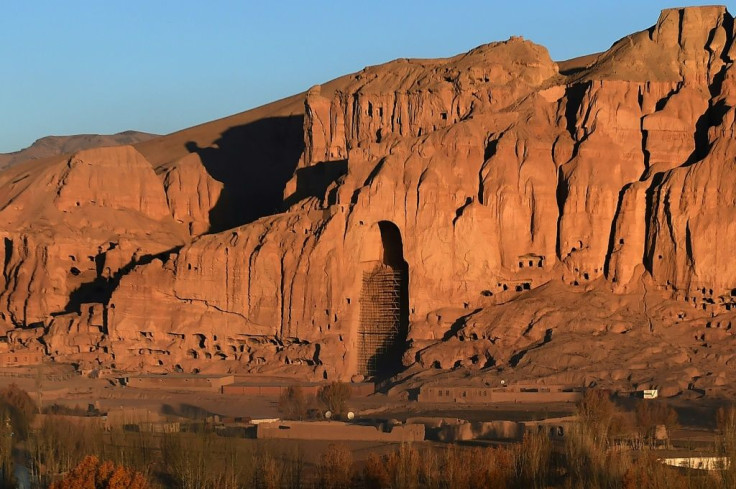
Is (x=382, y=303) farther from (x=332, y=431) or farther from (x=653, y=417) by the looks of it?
(x=653, y=417)

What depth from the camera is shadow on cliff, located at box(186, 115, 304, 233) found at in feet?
336

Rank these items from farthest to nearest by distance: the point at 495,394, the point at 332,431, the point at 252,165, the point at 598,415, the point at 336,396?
the point at 252,165, the point at 336,396, the point at 495,394, the point at 332,431, the point at 598,415

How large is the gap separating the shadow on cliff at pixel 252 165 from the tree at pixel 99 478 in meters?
42.2

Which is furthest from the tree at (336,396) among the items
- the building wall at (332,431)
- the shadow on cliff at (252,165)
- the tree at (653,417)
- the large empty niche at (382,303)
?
the shadow on cliff at (252,165)

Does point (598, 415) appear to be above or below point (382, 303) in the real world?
below

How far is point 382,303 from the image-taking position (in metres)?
84.8

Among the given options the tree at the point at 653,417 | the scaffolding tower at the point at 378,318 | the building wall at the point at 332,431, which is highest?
the scaffolding tower at the point at 378,318

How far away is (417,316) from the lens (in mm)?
82500

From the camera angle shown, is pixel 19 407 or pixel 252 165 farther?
pixel 252 165

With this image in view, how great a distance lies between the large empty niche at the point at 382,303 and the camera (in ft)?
276

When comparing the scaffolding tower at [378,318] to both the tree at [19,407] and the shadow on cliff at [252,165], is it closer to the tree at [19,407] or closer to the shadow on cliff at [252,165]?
the shadow on cliff at [252,165]

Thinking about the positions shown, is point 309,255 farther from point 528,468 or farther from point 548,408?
point 528,468

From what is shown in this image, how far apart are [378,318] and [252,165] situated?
96.1ft

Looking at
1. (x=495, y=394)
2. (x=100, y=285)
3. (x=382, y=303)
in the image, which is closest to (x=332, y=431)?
(x=495, y=394)
